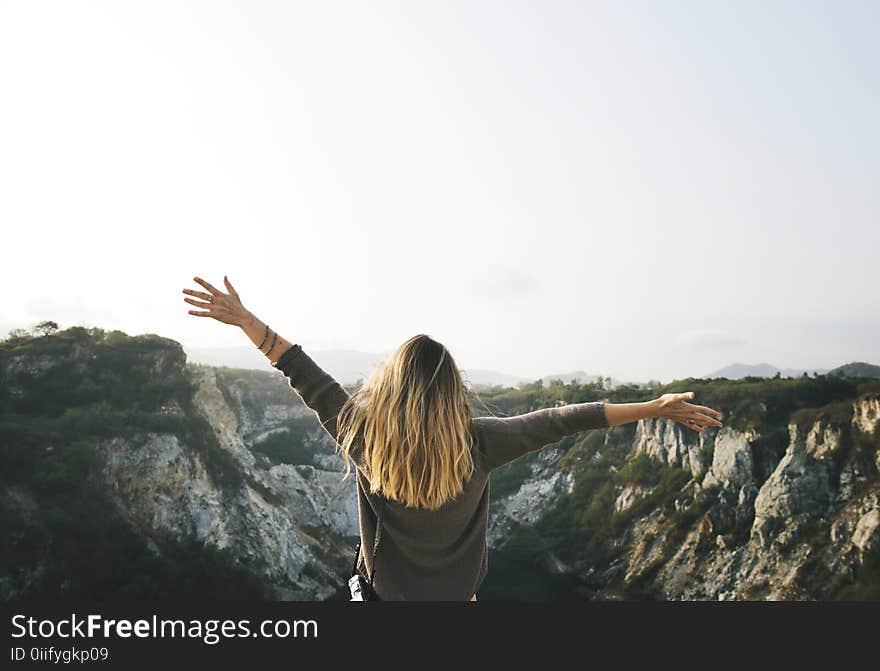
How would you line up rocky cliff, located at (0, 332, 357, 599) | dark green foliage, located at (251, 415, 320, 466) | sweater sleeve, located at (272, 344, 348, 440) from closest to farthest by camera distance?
sweater sleeve, located at (272, 344, 348, 440) → rocky cliff, located at (0, 332, 357, 599) → dark green foliage, located at (251, 415, 320, 466)

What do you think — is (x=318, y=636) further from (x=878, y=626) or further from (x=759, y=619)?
(x=878, y=626)

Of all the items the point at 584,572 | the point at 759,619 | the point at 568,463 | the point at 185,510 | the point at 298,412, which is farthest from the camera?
the point at 298,412

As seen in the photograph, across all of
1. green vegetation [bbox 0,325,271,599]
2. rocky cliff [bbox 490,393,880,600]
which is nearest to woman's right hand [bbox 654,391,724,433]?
green vegetation [bbox 0,325,271,599]

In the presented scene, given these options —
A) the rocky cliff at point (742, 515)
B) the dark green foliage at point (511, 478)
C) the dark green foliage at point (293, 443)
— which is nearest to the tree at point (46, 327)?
the dark green foliage at point (293, 443)

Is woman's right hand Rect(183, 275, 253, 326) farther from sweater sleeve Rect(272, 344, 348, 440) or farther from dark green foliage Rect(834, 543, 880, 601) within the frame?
dark green foliage Rect(834, 543, 880, 601)

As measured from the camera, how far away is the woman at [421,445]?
3049mm

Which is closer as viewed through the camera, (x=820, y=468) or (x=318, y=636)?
(x=318, y=636)

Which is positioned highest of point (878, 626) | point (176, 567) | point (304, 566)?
point (878, 626)

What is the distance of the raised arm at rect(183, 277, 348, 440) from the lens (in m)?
3.47

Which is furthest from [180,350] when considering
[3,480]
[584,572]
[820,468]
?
[820,468]

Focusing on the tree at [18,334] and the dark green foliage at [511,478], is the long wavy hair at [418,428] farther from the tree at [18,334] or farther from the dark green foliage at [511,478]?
the dark green foliage at [511,478]

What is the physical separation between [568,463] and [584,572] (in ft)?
76.2

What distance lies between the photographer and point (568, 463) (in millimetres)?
90250

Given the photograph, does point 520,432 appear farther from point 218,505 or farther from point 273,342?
point 218,505
